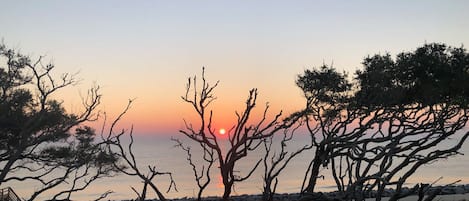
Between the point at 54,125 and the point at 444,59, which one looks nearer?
the point at 444,59

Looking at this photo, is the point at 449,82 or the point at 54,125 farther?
the point at 54,125

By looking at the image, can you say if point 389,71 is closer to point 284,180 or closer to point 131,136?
point 131,136

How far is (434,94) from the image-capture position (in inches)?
505

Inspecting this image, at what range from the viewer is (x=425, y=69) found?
13.2 m

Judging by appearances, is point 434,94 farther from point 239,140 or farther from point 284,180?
point 284,180

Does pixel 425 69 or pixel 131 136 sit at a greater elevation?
pixel 425 69

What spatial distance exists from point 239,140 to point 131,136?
207 cm

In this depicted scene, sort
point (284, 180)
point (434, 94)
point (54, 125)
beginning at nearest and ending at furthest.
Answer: point (434, 94) → point (54, 125) → point (284, 180)

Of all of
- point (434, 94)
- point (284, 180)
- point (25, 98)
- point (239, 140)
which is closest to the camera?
point (239, 140)

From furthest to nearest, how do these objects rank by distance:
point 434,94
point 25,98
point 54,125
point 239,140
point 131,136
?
1. point 54,125
2. point 25,98
3. point 434,94
4. point 131,136
5. point 239,140

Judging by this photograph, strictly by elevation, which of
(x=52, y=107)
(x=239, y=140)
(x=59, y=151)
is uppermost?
(x=52, y=107)

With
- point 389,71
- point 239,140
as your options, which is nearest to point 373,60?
point 389,71

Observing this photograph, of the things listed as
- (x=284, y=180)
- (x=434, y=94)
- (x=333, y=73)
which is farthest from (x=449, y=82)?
(x=284, y=180)

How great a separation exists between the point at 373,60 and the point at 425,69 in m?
1.58
